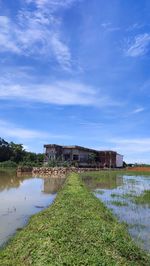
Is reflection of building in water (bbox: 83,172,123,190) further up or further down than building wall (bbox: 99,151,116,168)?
further down

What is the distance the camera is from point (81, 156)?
75.6m

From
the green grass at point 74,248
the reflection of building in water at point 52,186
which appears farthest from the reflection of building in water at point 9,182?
the green grass at point 74,248

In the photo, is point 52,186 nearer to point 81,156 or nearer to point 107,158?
point 81,156

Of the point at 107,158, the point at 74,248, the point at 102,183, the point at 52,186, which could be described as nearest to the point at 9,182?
the point at 52,186

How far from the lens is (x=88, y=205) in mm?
15242

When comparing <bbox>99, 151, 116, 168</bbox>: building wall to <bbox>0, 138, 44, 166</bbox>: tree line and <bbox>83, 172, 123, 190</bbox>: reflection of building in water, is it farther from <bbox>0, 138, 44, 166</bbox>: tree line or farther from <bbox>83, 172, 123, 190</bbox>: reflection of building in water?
<bbox>83, 172, 123, 190</bbox>: reflection of building in water

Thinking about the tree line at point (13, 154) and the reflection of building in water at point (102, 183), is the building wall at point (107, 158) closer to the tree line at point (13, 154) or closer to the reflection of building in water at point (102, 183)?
the tree line at point (13, 154)

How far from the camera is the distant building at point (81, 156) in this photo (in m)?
70.6

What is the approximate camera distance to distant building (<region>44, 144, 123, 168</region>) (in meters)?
70.6

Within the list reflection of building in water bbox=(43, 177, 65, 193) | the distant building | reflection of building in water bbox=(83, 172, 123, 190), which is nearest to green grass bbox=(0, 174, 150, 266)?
reflection of building in water bbox=(43, 177, 65, 193)

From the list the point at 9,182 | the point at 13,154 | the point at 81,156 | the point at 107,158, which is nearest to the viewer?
the point at 9,182

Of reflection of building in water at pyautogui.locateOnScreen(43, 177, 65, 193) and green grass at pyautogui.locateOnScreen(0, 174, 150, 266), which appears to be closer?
green grass at pyautogui.locateOnScreen(0, 174, 150, 266)

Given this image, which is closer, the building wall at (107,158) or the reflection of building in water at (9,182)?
the reflection of building in water at (9,182)

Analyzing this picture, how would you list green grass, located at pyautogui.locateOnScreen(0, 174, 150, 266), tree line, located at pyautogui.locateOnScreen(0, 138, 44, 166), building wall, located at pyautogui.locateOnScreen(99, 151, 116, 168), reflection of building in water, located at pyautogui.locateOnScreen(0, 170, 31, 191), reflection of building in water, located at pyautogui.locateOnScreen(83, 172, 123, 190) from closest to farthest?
green grass, located at pyautogui.locateOnScreen(0, 174, 150, 266), reflection of building in water, located at pyautogui.locateOnScreen(0, 170, 31, 191), reflection of building in water, located at pyautogui.locateOnScreen(83, 172, 123, 190), tree line, located at pyautogui.locateOnScreen(0, 138, 44, 166), building wall, located at pyautogui.locateOnScreen(99, 151, 116, 168)
